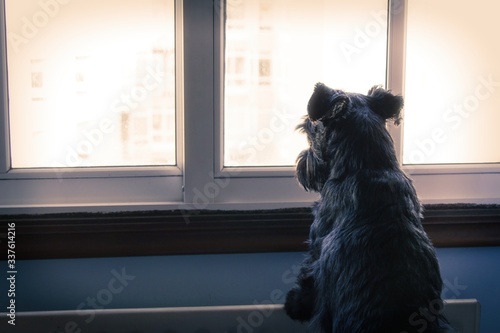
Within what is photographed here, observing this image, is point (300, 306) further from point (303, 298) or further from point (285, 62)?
point (285, 62)

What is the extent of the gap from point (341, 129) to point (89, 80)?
31.2 inches

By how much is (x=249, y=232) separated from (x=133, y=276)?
324 mm

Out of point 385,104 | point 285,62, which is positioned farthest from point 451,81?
point 385,104

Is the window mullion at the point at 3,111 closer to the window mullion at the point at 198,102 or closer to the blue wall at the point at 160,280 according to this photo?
the blue wall at the point at 160,280

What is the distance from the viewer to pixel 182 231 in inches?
60.4

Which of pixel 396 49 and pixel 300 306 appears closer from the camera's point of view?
pixel 300 306

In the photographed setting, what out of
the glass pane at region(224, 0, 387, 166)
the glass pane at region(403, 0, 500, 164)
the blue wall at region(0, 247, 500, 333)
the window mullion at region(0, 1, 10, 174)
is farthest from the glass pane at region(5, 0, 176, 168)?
the glass pane at region(403, 0, 500, 164)

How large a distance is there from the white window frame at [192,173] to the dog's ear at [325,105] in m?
0.49

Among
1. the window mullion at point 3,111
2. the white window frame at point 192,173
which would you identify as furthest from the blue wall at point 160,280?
the window mullion at point 3,111

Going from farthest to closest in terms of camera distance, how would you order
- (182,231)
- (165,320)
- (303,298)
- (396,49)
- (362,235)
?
(396,49)
(182,231)
(165,320)
(303,298)
(362,235)

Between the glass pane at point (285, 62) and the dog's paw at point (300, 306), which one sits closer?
the dog's paw at point (300, 306)

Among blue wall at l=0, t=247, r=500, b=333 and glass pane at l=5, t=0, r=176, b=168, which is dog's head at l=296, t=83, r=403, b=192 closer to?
blue wall at l=0, t=247, r=500, b=333

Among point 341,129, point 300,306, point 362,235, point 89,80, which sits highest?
point 89,80

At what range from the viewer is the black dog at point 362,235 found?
104cm
